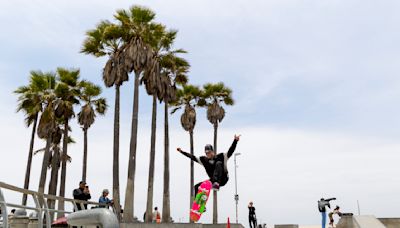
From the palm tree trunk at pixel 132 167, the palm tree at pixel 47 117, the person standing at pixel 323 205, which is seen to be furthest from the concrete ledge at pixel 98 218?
the palm tree at pixel 47 117

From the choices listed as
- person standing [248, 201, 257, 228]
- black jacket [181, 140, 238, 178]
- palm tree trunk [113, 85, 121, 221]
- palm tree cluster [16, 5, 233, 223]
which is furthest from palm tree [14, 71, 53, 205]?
black jacket [181, 140, 238, 178]

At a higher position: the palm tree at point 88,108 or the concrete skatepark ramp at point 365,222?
the palm tree at point 88,108

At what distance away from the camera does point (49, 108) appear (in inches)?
1388

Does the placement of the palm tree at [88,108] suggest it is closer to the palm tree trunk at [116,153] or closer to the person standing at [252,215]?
the palm tree trunk at [116,153]

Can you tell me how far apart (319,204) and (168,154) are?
20.6 metres

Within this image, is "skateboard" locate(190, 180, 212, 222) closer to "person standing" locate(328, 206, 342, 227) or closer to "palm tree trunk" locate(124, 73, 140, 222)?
"person standing" locate(328, 206, 342, 227)

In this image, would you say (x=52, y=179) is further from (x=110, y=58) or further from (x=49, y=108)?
(x=110, y=58)

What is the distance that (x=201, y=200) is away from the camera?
24.0 ft

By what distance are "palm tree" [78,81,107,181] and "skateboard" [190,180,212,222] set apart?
31.7 meters

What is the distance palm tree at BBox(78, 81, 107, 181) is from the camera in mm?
37812

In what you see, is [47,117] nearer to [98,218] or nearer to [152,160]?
[152,160]

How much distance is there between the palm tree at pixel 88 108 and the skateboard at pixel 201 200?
31707mm

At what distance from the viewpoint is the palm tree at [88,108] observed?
1489 inches

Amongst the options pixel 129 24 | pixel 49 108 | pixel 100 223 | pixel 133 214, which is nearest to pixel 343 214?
pixel 133 214
